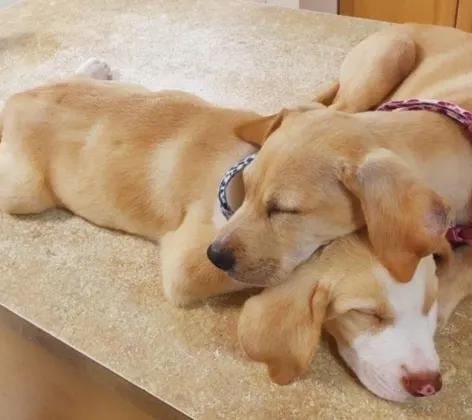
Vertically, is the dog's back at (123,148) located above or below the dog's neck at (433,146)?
below

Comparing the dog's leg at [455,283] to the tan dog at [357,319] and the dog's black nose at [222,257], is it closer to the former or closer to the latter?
the tan dog at [357,319]

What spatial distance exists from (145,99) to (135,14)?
87 centimetres

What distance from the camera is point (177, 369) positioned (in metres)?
1.00

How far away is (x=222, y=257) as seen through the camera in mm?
889

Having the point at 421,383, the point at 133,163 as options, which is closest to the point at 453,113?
the point at 421,383

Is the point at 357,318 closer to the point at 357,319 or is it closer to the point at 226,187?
the point at 357,319

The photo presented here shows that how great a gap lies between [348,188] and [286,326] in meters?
0.18

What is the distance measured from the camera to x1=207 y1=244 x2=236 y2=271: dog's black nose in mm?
886

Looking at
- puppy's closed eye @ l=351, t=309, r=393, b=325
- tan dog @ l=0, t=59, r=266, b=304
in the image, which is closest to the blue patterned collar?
tan dog @ l=0, t=59, r=266, b=304

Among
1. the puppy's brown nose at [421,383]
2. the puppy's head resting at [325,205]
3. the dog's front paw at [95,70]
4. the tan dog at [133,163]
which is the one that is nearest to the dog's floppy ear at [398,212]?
the puppy's head resting at [325,205]

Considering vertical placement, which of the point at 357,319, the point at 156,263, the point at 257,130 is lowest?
the point at 156,263

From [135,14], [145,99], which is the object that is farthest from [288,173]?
[135,14]

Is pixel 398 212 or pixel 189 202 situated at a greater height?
pixel 398 212

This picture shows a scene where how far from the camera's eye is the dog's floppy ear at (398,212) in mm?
824
